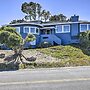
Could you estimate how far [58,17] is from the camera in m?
90.5

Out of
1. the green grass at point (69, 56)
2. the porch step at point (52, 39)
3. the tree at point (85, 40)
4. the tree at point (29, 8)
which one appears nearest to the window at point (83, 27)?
the porch step at point (52, 39)

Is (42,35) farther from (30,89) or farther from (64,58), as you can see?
(30,89)

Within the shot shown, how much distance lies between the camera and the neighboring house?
1870 inches

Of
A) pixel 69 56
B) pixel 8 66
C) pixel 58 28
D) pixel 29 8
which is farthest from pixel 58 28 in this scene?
pixel 29 8

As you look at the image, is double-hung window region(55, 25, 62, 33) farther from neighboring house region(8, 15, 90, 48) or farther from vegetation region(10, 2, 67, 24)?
vegetation region(10, 2, 67, 24)

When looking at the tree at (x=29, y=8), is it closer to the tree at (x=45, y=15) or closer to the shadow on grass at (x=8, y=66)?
the tree at (x=45, y=15)

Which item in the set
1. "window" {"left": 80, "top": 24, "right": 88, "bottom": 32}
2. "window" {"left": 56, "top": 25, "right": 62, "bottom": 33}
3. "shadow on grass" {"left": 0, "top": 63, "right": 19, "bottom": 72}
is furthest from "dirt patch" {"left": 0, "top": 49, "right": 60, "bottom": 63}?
"window" {"left": 80, "top": 24, "right": 88, "bottom": 32}

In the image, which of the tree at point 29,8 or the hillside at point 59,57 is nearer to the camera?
the hillside at point 59,57

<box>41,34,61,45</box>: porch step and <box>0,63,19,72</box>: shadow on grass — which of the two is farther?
<box>41,34,61,45</box>: porch step

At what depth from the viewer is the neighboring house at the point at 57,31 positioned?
4750 centimetres

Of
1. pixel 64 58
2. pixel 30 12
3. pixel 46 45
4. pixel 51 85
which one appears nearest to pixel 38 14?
pixel 30 12

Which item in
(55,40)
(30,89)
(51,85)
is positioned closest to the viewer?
(30,89)

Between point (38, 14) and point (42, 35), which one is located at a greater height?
point (38, 14)

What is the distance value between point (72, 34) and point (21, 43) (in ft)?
64.4
